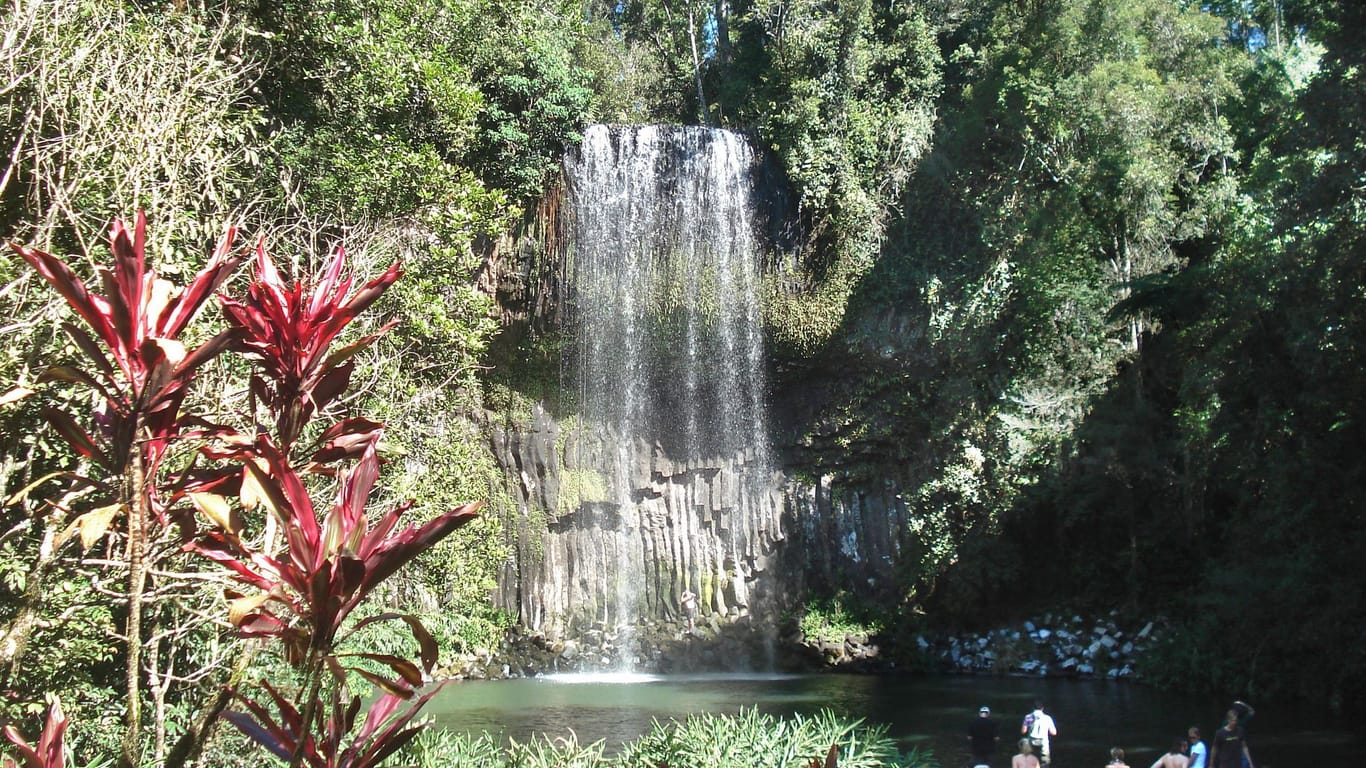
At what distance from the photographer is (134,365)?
97.5 inches

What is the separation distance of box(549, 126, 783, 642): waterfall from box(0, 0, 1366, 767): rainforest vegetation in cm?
86

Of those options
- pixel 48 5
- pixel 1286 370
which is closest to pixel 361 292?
pixel 48 5

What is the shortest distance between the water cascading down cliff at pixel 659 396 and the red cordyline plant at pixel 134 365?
16.8m

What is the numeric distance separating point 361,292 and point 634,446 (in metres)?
16.9

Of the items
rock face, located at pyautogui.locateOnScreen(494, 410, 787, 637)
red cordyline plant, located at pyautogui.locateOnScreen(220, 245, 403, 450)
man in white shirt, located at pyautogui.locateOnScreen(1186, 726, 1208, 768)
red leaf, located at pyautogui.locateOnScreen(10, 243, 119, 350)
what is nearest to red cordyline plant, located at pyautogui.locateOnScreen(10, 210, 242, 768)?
red leaf, located at pyautogui.locateOnScreen(10, 243, 119, 350)

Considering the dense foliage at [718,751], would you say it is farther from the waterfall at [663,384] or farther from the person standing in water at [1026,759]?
the waterfall at [663,384]

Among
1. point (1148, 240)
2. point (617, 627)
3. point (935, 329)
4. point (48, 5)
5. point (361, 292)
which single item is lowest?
point (617, 627)

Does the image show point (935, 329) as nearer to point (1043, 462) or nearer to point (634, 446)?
point (1043, 462)

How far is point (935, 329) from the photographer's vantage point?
60.6 ft

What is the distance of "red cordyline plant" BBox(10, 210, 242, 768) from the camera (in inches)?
94.2

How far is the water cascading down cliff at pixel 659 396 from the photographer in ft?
63.1

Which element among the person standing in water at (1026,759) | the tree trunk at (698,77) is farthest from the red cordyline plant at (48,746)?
the tree trunk at (698,77)

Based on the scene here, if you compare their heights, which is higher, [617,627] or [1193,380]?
[1193,380]

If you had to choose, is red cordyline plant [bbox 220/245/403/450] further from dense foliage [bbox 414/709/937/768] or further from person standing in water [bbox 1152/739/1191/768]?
person standing in water [bbox 1152/739/1191/768]
